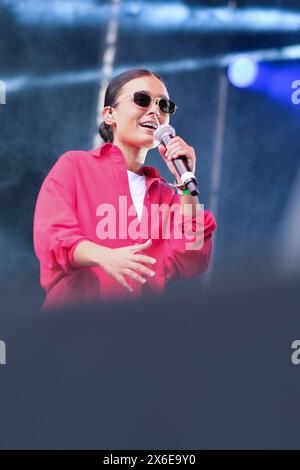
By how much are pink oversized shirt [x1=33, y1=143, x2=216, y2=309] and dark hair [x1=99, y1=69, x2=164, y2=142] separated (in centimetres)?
7

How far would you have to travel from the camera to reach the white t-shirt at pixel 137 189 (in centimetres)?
206

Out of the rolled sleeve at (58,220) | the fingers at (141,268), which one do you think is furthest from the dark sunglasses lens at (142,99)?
the fingers at (141,268)

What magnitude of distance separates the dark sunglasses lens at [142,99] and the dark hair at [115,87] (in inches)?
2.9

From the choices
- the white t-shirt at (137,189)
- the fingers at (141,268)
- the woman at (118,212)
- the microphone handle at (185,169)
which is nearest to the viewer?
the microphone handle at (185,169)

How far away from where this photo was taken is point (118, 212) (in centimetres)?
203

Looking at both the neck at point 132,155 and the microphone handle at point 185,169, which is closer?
the microphone handle at point 185,169

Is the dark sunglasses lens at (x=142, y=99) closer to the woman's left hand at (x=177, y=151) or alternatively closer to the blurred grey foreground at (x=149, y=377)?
the woman's left hand at (x=177, y=151)

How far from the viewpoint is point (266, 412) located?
2.04 meters

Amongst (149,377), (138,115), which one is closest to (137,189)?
(138,115)

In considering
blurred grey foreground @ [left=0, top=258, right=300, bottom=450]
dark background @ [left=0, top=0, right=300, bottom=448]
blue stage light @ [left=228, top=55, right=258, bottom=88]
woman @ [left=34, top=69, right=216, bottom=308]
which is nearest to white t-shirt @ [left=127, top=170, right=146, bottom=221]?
woman @ [left=34, top=69, right=216, bottom=308]

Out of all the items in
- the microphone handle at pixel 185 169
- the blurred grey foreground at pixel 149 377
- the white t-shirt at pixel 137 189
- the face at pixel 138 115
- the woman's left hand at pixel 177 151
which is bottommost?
the blurred grey foreground at pixel 149 377
